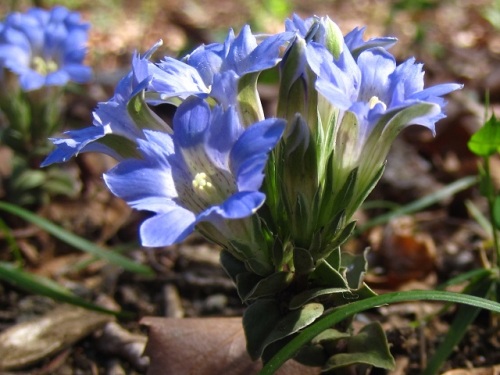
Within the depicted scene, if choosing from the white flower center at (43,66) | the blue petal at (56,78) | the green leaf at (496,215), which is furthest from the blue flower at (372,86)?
the white flower center at (43,66)

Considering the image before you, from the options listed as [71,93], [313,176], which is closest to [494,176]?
[313,176]

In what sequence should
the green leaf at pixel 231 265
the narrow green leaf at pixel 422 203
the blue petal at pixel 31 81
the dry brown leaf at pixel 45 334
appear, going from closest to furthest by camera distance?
the green leaf at pixel 231 265 → the dry brown leaf at pixel 45 334 → the narrow green leaf at pixel 422 203 → the blue petal at pixel 31 81

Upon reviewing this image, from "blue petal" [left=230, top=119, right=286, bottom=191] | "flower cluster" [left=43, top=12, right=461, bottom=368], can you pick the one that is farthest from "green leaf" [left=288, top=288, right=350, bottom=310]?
"blue petal" [left=230, top=119, right=286, bottom=191]

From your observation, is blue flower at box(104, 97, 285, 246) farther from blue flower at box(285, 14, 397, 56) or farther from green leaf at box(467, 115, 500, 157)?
green leaf at box(467, 115, 500, 157)

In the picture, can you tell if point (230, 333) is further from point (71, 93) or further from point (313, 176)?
point (71, 93)

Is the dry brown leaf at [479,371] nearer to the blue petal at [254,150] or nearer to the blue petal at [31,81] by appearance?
the blue petal at [254,150]

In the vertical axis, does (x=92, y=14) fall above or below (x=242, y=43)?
below
